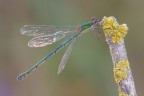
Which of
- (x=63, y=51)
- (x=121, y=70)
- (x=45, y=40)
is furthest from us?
(x=63, y=51)

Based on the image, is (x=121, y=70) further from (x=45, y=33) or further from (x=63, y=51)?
(x=63, y=51)

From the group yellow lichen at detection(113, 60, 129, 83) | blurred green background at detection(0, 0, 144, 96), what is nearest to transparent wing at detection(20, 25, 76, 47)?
yellow lichen at detection(113, 60, 129, 83)

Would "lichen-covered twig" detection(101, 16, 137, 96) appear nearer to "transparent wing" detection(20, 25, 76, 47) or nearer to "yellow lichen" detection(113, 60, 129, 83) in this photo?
"yellow lichen" detection(113, 60, 129, 83)

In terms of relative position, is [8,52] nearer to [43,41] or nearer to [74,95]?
[74,95]

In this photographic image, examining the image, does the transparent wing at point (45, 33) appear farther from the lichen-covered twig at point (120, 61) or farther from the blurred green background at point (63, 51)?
the blurred green background at point (63, 51)

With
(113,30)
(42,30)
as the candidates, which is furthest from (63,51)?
(113,30)

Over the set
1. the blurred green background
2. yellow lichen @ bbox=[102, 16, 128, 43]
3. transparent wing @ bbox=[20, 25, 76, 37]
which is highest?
the blurred green background
